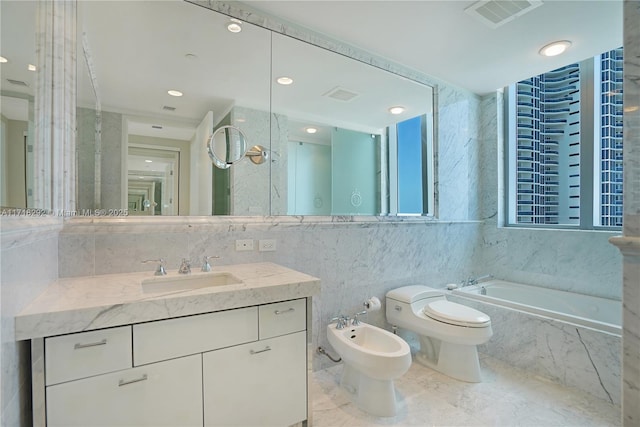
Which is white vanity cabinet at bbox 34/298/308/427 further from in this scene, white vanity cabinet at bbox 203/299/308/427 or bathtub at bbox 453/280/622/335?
bathtub at bbox 453/280/622/335

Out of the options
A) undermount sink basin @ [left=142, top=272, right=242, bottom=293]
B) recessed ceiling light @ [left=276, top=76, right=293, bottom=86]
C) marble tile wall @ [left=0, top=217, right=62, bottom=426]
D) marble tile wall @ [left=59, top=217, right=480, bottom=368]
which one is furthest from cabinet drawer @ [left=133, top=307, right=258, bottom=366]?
recessed ceiling light @ [left=276, top=76, right=293, bottom=86]

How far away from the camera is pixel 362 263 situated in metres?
2.59

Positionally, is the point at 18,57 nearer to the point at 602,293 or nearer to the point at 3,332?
the point at 3,332

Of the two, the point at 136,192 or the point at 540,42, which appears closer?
the point at 136,192

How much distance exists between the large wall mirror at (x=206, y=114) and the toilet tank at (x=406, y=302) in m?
0.74

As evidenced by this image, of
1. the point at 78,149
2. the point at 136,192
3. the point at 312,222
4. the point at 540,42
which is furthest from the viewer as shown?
the point at 540,42

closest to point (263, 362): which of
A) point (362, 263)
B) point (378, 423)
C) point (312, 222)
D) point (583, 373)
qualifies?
point (378, 423)

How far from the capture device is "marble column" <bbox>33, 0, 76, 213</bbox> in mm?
1182

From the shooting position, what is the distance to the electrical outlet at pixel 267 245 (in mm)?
2097

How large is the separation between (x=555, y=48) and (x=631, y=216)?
229 centimetres

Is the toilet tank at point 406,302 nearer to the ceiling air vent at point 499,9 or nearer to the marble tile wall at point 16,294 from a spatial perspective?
the ceiling air vent at point 499,9

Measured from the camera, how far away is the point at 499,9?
6.85 ft

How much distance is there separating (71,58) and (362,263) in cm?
224

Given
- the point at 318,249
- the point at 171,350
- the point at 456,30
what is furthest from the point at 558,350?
the point at 171,350
